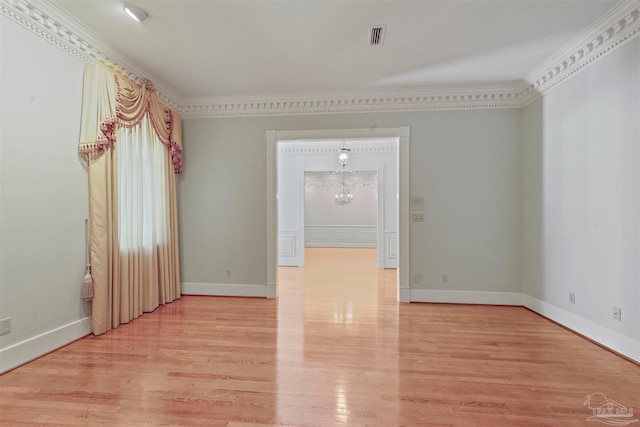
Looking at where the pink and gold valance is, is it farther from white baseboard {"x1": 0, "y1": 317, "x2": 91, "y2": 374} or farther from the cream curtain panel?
white baseboard {"x1": 0, "y1": 317, "x2": 91, "y2": 374}

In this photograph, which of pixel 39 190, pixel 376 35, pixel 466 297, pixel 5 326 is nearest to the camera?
pixel 5 326

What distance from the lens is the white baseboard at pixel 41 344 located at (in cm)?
230

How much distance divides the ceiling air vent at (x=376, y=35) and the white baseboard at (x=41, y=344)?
12.9 ft

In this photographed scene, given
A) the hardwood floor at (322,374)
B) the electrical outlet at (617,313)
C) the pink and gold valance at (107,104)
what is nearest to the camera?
the hardwood floor at (322,374)

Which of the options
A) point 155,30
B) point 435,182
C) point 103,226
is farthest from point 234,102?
point 435,182

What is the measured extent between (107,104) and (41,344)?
7.48 ft

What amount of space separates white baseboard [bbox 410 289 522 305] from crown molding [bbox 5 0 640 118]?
2.58 metres

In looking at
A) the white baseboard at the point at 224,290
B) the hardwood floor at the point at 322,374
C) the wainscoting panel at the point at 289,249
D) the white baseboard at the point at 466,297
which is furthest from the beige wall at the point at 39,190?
the wainscoting panel at the point at 289,249

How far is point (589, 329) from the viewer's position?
2.98 metres

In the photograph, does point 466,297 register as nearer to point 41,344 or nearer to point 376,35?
point 376,35

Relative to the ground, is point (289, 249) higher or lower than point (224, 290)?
higher

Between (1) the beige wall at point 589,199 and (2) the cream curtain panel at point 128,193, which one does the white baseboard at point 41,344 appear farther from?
(1) the beige wall at point 589,199

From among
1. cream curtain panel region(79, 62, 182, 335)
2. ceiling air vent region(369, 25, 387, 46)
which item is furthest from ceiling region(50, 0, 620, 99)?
cream curtain panel region(79, 62, 182, 335)

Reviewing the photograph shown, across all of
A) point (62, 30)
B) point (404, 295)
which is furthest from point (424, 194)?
point (62, 30)
